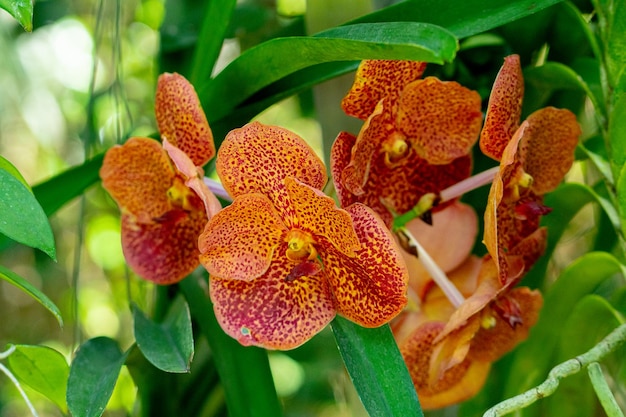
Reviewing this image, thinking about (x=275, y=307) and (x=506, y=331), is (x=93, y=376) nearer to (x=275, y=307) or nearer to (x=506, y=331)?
(x=275, y=307)

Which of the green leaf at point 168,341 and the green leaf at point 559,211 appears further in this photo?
the green leaf at point 559,211

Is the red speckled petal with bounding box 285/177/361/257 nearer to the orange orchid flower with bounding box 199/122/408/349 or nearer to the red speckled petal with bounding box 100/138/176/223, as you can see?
the orange orchid flower with bounding box 199/122/408/349

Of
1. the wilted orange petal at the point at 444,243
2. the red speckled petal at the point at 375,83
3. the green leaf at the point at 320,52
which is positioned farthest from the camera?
the wilted orange petal at the point at 444,243

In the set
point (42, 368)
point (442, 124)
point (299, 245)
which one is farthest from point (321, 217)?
point (42, 368)

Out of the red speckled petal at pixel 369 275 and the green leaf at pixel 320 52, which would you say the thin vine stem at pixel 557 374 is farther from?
the green leaf at pixel 320 52

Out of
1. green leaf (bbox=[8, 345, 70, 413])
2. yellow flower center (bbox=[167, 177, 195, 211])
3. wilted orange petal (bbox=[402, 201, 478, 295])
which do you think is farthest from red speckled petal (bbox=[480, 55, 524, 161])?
green leaf (bbox=[8, 345, 70, 413])

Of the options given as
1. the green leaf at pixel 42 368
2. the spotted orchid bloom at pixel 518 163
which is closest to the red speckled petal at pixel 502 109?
the spotted orchid bloom at pixel 518 163

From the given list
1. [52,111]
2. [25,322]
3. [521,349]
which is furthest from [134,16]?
[521,349]
